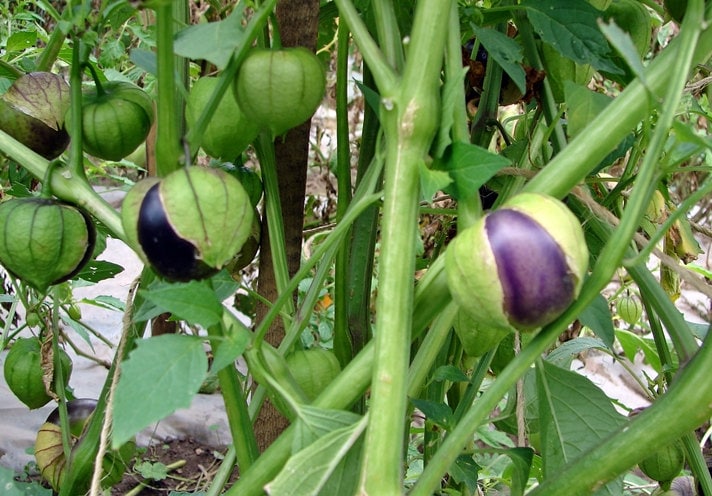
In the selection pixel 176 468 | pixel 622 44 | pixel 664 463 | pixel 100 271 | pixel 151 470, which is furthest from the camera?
pixel 176 468

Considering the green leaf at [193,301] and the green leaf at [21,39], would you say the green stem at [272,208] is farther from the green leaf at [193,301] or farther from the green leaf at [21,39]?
the green leaf at [21,39]

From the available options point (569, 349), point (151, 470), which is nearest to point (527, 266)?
point (569, 349)

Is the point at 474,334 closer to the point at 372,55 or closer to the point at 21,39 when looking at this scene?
the point at 372,55

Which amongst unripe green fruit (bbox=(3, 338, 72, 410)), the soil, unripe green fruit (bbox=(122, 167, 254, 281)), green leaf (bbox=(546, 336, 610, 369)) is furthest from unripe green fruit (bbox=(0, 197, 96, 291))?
the soil

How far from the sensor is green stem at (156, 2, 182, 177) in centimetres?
41

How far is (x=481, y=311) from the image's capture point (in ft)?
1.30

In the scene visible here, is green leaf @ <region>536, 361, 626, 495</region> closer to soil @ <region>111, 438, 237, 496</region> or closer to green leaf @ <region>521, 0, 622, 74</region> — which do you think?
green leaf @ <region>521, 0, 622, 74</region>

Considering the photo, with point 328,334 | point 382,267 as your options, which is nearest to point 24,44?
point 382,267

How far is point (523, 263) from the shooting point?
0.38m

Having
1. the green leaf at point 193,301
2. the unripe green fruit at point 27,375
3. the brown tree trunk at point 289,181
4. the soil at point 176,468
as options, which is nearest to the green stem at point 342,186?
the brown tree trunk at point 289,181

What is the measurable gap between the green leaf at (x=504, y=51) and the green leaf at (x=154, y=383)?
29 centimetres

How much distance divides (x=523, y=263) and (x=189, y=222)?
7.1 inches

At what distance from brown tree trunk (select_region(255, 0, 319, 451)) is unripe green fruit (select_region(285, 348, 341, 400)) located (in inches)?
8.0

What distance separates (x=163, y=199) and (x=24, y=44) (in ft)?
2.22
